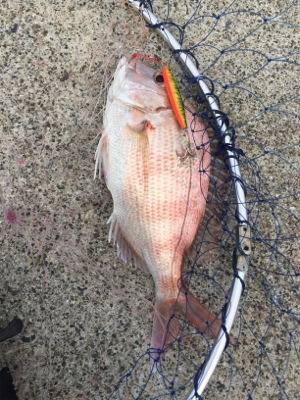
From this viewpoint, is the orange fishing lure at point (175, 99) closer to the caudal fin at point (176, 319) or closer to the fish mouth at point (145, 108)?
the fish mouth at point (145, 108)

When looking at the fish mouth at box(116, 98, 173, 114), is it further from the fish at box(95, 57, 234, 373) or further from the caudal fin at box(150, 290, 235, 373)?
the caudal fin at box(150, 290, 235, 373)

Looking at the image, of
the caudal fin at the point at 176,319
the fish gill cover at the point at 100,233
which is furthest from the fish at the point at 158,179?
the fish gill cover at the point at 100,233

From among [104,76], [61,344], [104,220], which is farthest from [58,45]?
[61,344]

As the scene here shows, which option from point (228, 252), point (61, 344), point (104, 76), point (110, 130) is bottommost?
point (61, 344)

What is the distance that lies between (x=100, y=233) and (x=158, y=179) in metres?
0.44

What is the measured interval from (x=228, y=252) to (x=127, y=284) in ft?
1.70

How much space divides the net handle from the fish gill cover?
0.06 m

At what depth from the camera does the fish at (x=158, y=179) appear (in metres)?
1.40

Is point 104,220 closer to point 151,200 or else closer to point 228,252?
point 151,200

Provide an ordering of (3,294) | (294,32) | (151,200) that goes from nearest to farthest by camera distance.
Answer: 1. (151,200)
2. (3,294)
3. (294,32)

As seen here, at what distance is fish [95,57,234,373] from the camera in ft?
4.60

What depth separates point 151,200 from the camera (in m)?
1.42

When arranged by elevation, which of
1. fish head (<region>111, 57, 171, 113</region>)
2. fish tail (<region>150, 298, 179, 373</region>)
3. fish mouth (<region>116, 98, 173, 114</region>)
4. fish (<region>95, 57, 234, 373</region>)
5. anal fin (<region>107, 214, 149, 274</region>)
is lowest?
fish tail (<region>150, 298, 179, 373</region>)

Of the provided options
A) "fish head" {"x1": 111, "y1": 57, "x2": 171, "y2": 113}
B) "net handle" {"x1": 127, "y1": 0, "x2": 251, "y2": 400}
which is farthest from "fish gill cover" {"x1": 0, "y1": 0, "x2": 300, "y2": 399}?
"fish head" {"x1": 111, "y1": 57, "x2": 171, "y2": 113}
